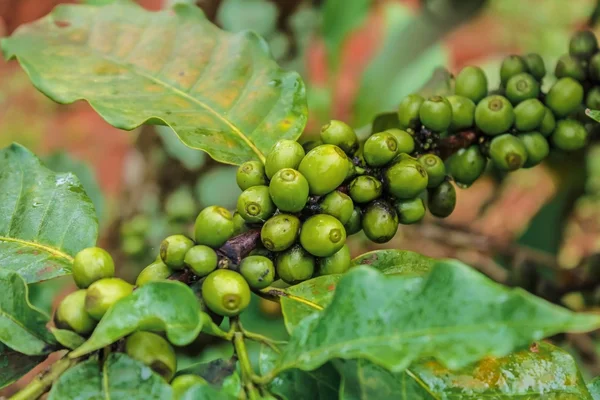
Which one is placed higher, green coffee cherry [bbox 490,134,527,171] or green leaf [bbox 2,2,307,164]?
green coffee cherry [bbox 490,134,527,171]

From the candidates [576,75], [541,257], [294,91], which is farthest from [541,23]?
[294,91]

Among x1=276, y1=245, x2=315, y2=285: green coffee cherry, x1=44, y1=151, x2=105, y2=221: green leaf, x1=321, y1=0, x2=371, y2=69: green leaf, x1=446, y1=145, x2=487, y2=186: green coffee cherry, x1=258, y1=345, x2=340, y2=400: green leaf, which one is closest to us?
x1=258, y1=345, x2=340, y2=400: green leaf

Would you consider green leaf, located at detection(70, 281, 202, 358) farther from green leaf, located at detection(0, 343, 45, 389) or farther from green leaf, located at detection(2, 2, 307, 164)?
green leaf, located at detection(2, 2, 307, 164)

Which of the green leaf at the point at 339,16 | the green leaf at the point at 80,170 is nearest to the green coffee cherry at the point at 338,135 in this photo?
the green leaf at the point at 80,170

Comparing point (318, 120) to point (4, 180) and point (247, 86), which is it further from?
point (4, 180)

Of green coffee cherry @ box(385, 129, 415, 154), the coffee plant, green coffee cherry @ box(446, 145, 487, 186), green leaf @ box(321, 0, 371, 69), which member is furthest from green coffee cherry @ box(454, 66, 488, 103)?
green leaf @ box(321, 0, 371, 69)

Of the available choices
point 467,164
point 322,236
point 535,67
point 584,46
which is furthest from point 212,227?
point 584,46

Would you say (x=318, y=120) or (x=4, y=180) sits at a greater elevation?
(x=4, y=180)
